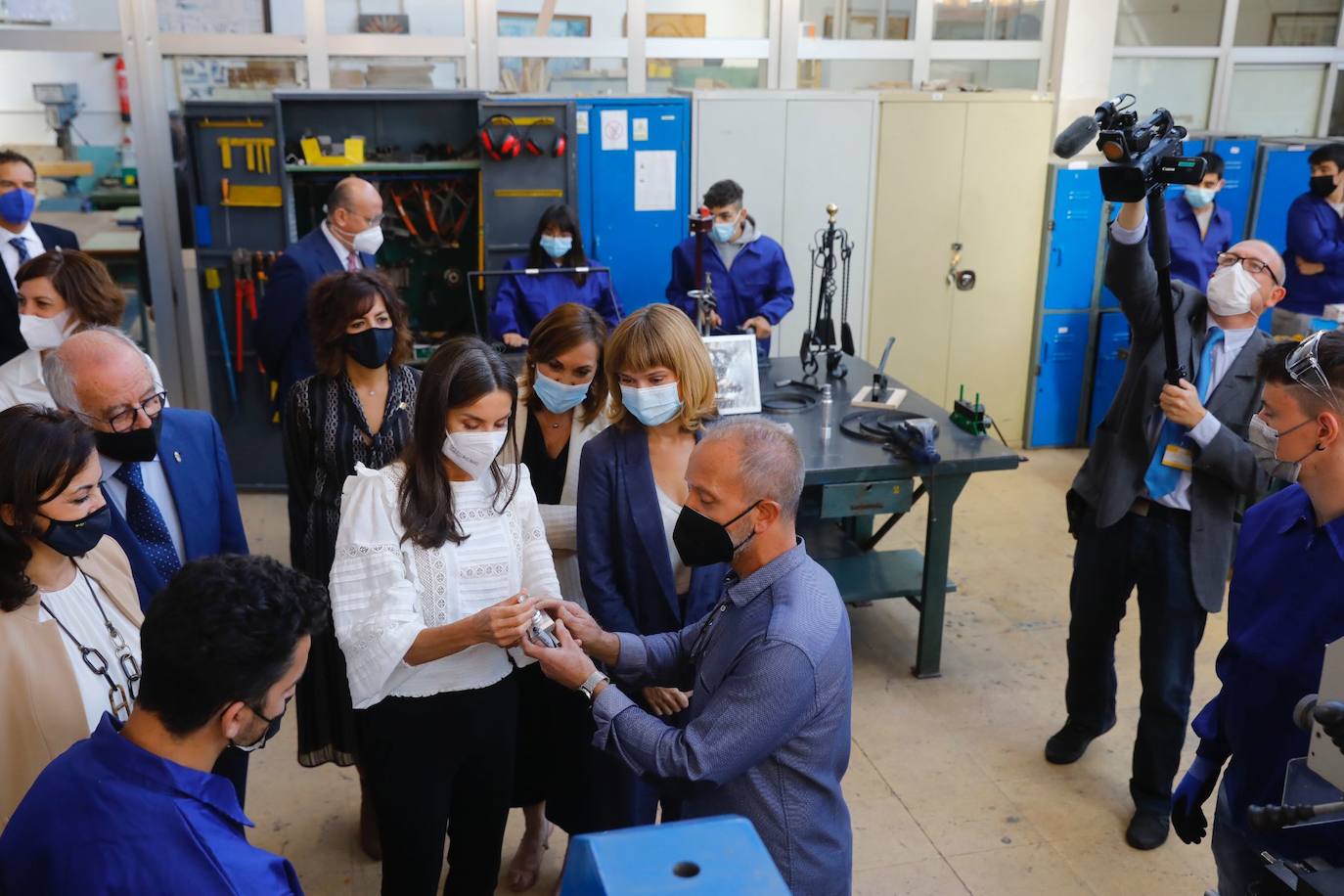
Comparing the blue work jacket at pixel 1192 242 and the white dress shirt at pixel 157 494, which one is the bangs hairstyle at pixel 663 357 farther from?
the blue work jacket at pixel 1192 242

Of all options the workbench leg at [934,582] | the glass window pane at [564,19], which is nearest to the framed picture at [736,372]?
the workbench leg at [934,582]

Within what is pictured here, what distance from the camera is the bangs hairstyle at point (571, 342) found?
2648 mm

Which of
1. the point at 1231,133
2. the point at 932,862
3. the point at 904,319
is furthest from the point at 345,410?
the point at 1231,133

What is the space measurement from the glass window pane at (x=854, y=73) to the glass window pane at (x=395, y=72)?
2.01 m

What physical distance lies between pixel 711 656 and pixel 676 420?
850 mm

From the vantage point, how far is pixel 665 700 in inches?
93.1

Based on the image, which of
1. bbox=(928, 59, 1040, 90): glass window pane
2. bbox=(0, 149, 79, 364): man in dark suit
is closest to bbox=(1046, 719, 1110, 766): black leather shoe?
bbox=(0, 149, 79, 364): man in dark suit

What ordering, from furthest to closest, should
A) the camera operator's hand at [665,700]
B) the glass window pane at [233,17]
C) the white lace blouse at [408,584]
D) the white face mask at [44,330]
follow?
the glass window pane at [233,17] < the white face mask at [44,330] < the camera operator's hand at [665,700] < the white lace blouse at [408,584]

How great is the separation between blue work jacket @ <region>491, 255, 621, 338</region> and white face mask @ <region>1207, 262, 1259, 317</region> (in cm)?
268

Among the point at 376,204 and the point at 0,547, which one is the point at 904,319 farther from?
the point at 0,547

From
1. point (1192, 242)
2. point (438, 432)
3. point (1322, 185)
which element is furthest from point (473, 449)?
point (1322, 185)

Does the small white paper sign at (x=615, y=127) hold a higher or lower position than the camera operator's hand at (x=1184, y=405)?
higher

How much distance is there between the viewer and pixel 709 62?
6293 millimetres

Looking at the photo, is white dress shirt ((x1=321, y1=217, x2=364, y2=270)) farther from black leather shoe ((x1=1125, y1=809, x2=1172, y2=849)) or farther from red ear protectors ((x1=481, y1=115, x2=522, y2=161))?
black leather shoe ((x1=1125, y1=809, x2=1172, y2=849))
